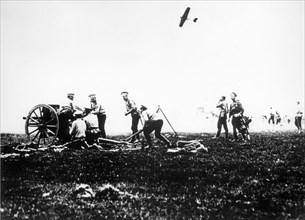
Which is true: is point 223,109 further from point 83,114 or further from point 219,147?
point 83,114

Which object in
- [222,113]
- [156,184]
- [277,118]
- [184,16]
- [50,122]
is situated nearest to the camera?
[156,184]

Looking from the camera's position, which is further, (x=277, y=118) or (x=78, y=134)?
(x=277, y=118)

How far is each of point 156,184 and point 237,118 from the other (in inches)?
340

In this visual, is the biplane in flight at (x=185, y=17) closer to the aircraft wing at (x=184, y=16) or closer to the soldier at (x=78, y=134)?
the aircraft wing at (x=184, y=16)

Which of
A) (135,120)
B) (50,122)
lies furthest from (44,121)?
(135,120)

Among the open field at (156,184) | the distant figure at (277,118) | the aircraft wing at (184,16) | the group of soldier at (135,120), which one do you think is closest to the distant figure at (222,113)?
the group of soldier at (135,120)

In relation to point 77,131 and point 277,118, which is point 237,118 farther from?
point 277,118

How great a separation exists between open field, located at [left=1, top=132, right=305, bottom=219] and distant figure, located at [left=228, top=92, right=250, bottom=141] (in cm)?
353

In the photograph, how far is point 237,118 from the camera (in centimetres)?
1619

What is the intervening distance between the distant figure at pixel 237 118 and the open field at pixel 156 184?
353 centimetres

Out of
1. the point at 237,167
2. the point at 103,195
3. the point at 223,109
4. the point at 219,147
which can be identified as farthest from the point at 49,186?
the point at 223,109

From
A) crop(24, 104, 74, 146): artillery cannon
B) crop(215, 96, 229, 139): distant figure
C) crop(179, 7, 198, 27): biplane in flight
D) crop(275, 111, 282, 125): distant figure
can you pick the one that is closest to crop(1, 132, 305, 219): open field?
crop(24, 104, 74, 146): artillery cannon

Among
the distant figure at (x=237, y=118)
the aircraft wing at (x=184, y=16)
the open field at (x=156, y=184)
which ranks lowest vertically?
the open field at (x=156, y=184)

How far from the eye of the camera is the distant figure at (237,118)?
1605 cm
